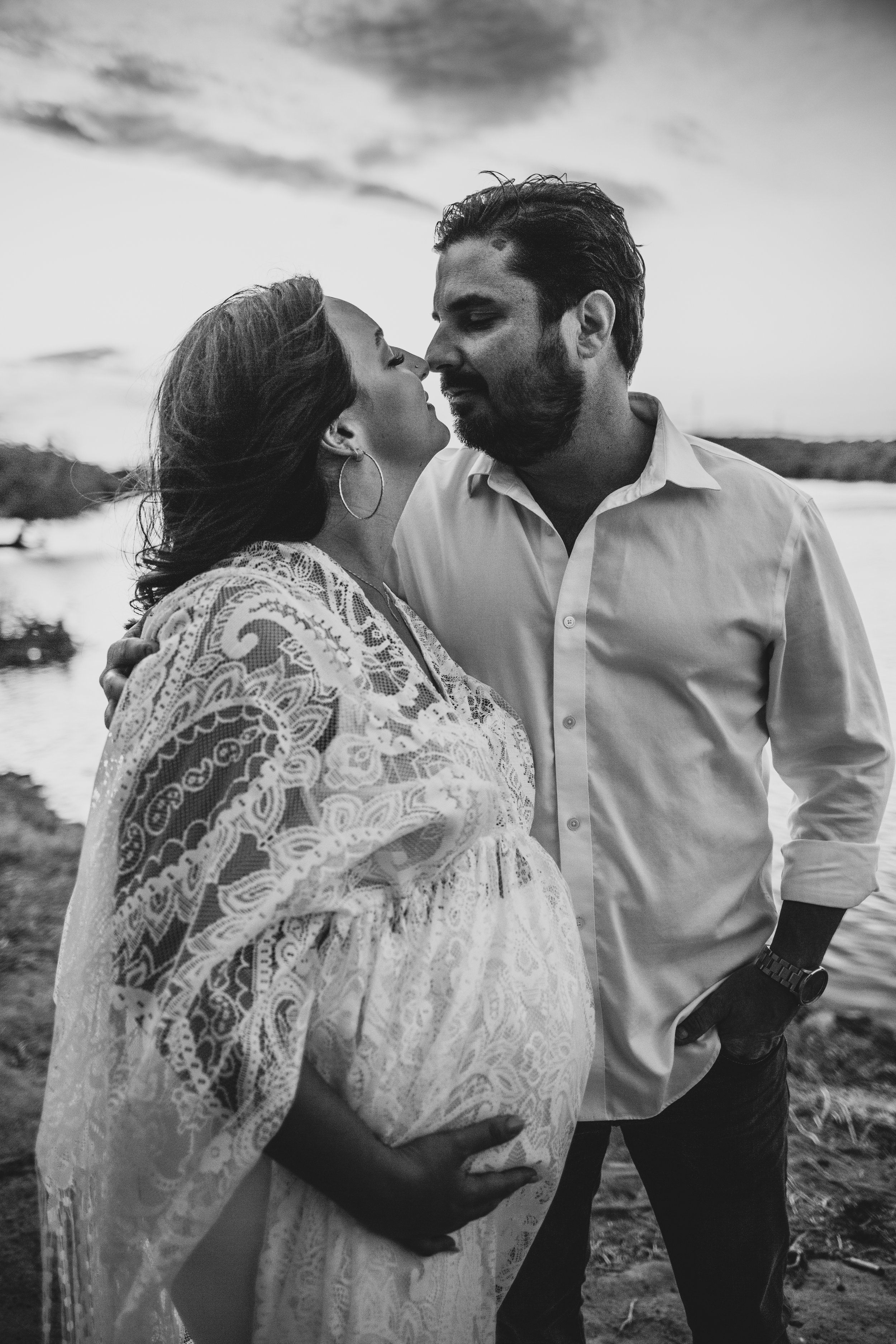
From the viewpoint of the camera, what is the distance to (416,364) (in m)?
1.33

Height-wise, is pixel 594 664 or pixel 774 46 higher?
pixel 774 46

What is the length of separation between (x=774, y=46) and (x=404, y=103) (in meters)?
0.98

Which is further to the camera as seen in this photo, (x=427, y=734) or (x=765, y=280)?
(x=765, y=280)

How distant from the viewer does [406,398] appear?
1247 mm

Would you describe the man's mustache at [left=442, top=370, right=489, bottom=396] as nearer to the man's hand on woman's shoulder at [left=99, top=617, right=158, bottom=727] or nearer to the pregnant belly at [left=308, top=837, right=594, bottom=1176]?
the man's hand on woman's shoulder at [left=99, top=617, right=158, bottom=727]

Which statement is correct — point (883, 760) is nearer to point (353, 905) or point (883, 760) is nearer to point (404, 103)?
point (353, 905)

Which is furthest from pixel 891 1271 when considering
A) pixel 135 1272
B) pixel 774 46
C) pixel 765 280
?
pixel 774 46

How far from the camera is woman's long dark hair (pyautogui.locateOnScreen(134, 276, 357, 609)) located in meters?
1.13

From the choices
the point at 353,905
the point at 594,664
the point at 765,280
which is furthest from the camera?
the point at 765,280

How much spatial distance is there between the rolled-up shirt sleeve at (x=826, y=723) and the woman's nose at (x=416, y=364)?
0.58 meters

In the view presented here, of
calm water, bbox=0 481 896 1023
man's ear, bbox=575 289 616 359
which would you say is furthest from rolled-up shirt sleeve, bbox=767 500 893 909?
calm water, bbox=0 481 896 1023

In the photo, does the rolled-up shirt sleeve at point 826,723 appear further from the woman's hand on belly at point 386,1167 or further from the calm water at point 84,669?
the calm water at point 84,669

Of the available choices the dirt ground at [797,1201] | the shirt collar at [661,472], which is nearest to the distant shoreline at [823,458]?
the shirt collar at [661,472]

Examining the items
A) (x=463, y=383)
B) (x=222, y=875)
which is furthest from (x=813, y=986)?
(x=463, y=383)
